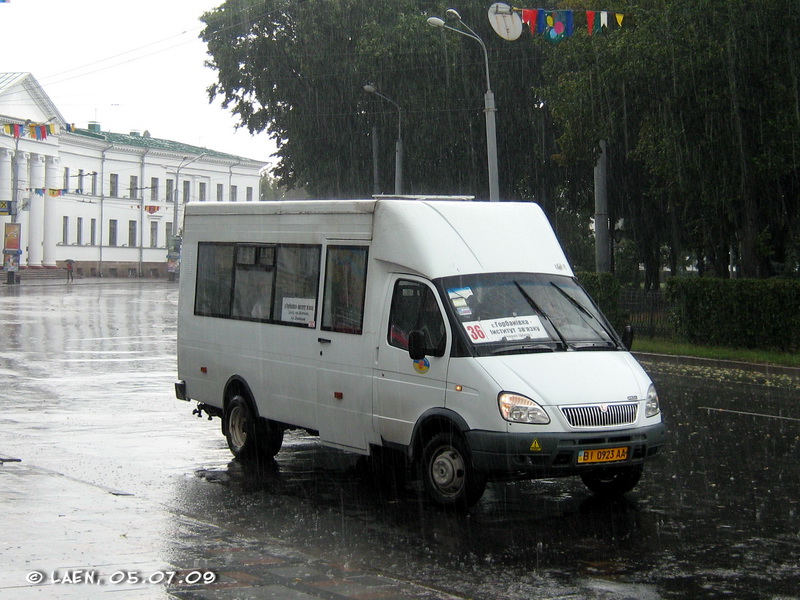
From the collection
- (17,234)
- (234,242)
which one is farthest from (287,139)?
(234,242)

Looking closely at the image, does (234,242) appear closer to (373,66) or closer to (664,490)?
(664,490)

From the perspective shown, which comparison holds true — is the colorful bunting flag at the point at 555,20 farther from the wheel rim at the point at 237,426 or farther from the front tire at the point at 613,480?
the front tire at the point at 613,480

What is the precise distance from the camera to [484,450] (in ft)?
28.0

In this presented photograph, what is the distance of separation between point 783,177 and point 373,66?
67.6 ft

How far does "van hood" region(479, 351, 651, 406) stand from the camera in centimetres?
857

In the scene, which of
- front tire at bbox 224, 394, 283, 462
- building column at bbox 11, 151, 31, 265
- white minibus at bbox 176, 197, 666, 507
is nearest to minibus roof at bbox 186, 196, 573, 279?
white minibus at bbox 176, 197, 666, 507

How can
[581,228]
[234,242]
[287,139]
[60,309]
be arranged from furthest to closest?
[581,228]
[287,139]
[60,309]
[234,242]

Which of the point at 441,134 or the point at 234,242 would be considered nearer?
the point at 234,242

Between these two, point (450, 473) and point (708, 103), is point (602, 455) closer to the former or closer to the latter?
point (450, 473)

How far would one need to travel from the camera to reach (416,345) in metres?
9.01

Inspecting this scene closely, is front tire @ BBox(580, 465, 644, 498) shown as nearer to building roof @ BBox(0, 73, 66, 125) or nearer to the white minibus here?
the white minibus

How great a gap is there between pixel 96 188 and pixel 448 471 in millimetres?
91230

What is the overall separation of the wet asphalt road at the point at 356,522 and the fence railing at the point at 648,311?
13.7 meters

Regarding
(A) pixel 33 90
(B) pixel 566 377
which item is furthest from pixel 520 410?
(A) pixel 33 90
